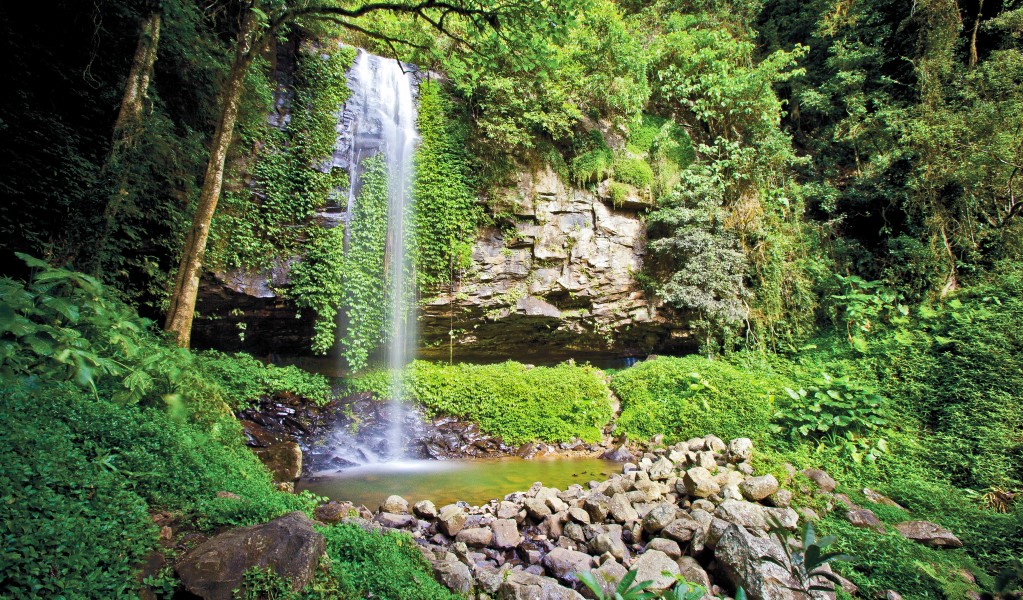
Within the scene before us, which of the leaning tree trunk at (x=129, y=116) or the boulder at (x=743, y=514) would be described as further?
the leaning tree trunk at (x=129, y=116)

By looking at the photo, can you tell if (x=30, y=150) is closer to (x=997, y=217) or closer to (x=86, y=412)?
(x=86, y=412)

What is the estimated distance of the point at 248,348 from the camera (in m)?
8.47

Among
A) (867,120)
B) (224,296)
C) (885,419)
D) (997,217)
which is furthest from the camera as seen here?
(867,120)

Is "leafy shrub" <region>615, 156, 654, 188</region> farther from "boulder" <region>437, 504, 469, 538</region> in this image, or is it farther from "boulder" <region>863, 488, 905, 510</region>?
"boulder" <region>437, 504, 469, 538</region>

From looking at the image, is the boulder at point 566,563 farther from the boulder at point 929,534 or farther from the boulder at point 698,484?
the boulder at point 929,534

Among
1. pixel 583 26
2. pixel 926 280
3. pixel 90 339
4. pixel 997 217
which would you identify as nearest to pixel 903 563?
pixel 90 339

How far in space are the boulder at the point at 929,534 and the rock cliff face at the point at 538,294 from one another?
19.7ft

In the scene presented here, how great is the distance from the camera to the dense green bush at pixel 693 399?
6.90 m

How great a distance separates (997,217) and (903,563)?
8592 mm

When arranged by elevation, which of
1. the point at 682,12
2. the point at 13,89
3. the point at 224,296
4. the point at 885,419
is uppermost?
the point at 682,12

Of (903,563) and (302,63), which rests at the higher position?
(302,63)

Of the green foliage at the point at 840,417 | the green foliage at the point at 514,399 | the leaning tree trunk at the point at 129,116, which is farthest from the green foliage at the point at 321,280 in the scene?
the green foliage at the point at 840,417

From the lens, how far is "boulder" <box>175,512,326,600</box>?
204 centimetres

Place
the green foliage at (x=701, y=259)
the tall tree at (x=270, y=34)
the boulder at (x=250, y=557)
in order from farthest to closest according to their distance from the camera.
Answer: the green foliage at (x=701, y=259)
the tall tree at (x=270, y=34)
the boulder at (x=250, y=557)
